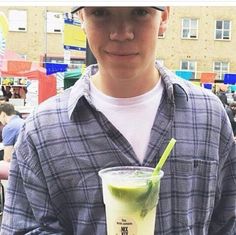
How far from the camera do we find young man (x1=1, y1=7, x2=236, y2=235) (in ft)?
4.61

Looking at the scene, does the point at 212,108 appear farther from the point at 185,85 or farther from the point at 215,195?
the point at 215,195

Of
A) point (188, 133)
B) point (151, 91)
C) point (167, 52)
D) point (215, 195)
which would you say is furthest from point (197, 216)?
point (167, 52)

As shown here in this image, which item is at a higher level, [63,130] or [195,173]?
[63,130]

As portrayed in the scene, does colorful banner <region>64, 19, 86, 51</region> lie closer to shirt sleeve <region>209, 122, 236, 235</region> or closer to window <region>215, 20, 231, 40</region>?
shirt sleeve <region>209, 122, 236, 235</region>

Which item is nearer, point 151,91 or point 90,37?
point 90,37

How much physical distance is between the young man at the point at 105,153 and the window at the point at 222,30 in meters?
34.8

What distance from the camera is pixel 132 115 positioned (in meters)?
1.44

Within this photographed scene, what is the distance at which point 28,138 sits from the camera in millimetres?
1446

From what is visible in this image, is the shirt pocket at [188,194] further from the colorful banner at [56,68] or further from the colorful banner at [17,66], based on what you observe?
the colorful banner at [17,66]

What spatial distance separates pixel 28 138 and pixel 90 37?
0.37m

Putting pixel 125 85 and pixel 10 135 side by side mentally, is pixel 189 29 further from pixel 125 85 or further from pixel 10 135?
pixel 125 85

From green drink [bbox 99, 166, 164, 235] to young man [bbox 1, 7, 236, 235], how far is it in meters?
0.30

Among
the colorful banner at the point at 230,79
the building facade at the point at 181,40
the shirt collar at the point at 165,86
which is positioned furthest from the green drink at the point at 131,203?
the building facade at the point at 181,40
